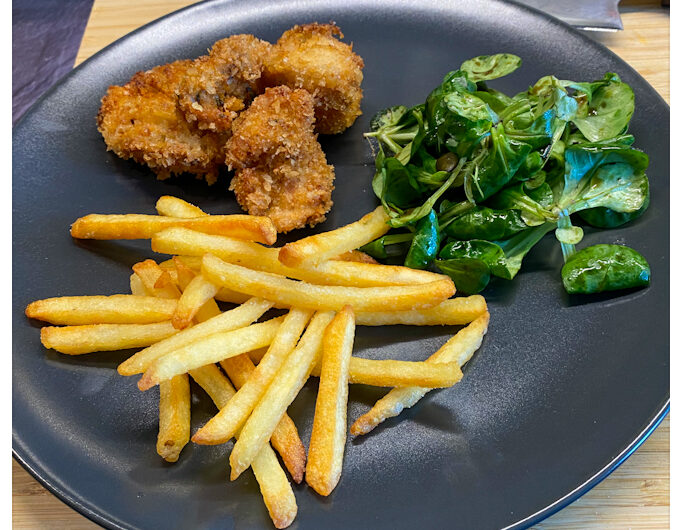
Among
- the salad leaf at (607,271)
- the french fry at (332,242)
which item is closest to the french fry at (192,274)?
the french fry at (332,242)

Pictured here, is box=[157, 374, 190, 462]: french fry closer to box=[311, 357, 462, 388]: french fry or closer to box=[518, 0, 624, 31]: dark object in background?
box=[311, 357, 462, 388]: french fry

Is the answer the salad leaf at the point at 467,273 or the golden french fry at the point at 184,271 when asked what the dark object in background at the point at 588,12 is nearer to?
the salad leaf at the point at 467,273

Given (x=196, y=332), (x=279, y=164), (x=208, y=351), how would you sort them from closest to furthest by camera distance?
1. (x=208, y=351)
2. (x=196, y=332)
3. (x=279, y=164)

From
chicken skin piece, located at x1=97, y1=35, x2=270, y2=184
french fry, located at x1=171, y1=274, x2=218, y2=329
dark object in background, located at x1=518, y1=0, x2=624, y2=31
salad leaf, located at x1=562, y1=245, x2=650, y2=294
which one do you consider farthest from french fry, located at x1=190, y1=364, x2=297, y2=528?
dark object in background, located at x1=518, y1=0, x2=624, y2=31

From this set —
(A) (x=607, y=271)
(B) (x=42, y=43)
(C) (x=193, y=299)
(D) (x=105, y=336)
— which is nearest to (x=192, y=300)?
(C) (x=193, y=299)

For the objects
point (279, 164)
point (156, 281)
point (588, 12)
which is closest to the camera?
point (156, 281)

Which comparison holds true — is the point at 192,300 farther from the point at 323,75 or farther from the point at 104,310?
the point at 323,75
